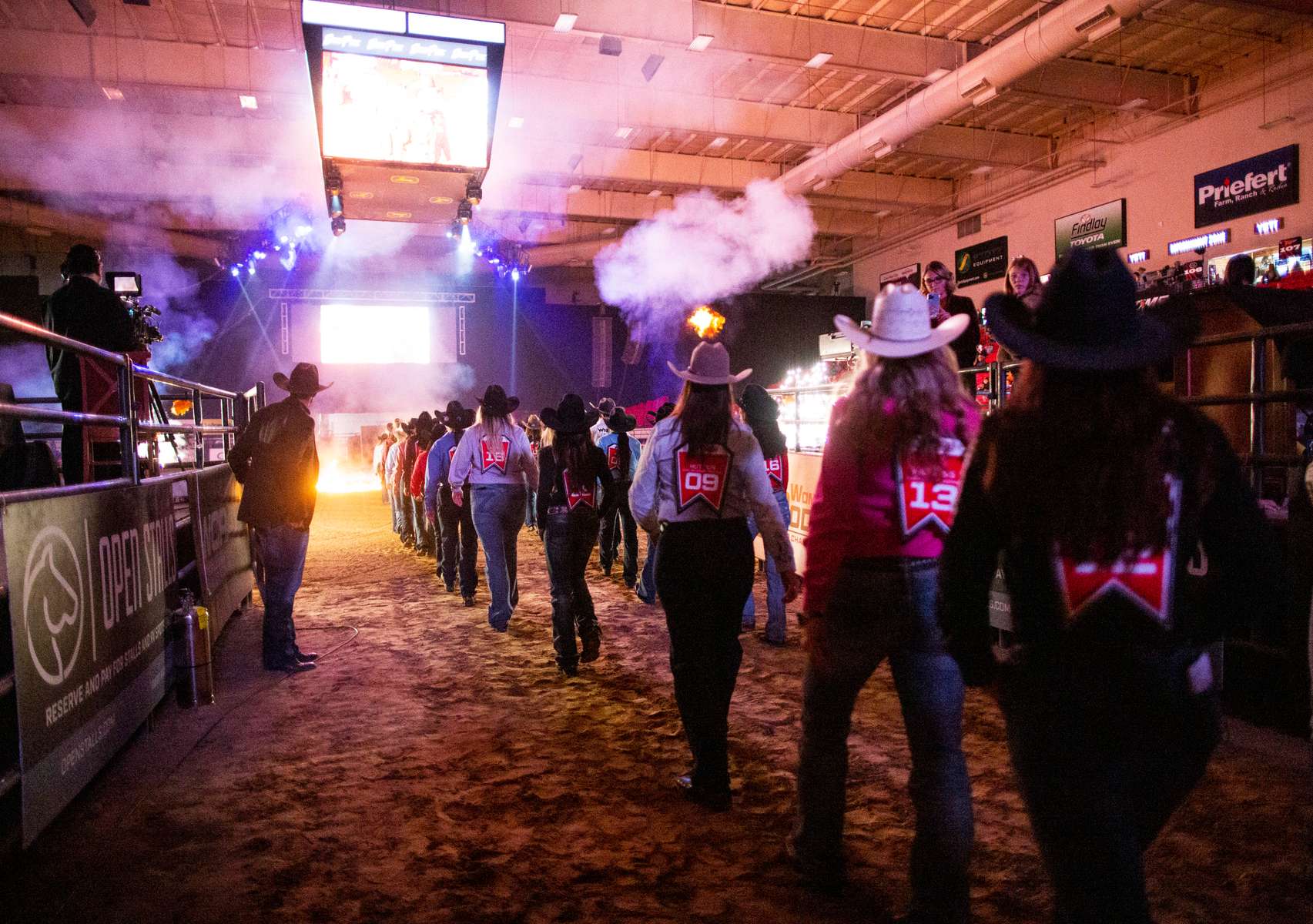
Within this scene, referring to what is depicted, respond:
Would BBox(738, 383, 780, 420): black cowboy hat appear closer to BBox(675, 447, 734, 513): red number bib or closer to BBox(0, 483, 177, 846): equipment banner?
BBox(675, 447, 734, 513): red number bib

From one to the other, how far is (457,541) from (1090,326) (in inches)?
318

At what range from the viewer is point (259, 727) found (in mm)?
4543

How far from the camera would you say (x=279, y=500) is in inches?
219

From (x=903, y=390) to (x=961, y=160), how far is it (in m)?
15.0

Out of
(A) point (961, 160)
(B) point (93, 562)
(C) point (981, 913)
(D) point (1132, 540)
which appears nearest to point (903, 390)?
(D) point (1132, 540)

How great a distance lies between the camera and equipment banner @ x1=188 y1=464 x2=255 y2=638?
5781 mm

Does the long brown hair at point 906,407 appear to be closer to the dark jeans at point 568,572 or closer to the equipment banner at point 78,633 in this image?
the equipment banner at point 78,633

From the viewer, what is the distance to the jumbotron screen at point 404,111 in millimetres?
8000

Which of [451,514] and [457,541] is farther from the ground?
[451,514]

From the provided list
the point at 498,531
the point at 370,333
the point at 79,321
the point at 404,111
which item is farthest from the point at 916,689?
the point at 370,333

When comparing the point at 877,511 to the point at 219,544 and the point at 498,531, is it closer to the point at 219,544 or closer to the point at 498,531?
the point at 498,531

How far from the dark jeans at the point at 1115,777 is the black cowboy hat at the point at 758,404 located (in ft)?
14.3

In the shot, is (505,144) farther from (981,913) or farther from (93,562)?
(981,913)

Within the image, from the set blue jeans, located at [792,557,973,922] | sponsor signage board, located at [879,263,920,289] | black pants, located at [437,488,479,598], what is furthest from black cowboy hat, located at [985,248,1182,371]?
sponsor signage board, located at [879,263,920,289]
